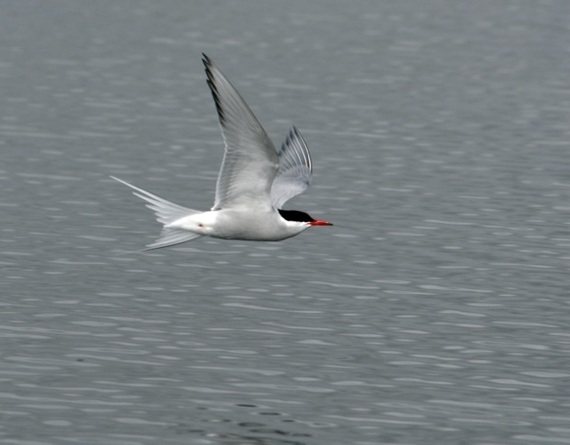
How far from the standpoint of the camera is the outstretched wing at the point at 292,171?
14625 mm

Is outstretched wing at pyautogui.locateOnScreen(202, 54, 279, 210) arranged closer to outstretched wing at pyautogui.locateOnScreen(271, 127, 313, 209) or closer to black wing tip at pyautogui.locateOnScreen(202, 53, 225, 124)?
black wing tip at pyautogui.locateOnScreen(202, 53, 225, 124)

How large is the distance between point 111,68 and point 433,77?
6.91m

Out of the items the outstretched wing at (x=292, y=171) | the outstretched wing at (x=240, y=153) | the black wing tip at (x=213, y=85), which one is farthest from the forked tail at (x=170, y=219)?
the outstretched wing at (x=292, y=171)

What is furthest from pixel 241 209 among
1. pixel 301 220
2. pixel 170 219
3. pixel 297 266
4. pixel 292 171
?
pixel 297 266

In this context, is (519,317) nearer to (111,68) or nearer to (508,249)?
(508,249)

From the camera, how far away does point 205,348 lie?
1277 centimetres

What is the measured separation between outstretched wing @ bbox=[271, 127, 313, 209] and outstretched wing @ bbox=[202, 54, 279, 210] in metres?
1.37

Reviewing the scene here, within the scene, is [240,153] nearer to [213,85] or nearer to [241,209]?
[241,209]

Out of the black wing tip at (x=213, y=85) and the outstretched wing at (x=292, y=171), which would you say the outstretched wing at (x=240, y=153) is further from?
the outstretched wing at (x=292, y=171)

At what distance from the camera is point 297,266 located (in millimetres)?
16094

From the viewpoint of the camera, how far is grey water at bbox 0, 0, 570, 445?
445 inches

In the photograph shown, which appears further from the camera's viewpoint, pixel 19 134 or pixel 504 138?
pixel 504 138

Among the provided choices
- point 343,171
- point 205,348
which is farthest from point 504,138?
point 205,348

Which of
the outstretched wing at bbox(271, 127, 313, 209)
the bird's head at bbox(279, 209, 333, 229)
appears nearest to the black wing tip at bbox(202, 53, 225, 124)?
the bird's head at bbox(279, 209, 333, 229)
